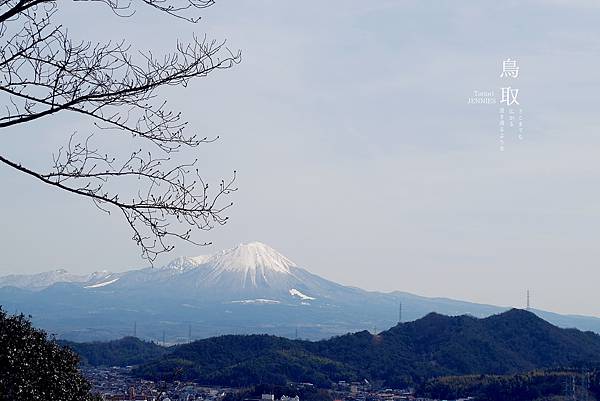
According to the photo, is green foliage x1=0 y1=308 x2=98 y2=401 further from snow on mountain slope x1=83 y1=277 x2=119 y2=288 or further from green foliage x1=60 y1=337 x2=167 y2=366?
snow on mountain slope x1=83 y1=277 x2=119 y2=288

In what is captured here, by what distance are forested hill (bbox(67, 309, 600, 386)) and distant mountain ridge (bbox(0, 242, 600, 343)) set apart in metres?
51.7

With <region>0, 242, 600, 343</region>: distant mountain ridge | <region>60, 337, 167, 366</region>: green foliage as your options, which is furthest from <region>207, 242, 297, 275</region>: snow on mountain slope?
<region>60, 337, 167, 366</region>: green foliage

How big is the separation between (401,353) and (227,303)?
104048 mm

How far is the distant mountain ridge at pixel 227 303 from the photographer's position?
11656 cm

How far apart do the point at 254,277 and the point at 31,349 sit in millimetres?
160269

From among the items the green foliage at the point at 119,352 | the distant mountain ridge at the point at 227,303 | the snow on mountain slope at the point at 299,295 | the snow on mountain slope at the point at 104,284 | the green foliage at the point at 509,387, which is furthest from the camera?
the snow on mountain slope at the point at 104,284

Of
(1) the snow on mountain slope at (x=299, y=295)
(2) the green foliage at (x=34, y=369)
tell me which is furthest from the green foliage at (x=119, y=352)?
(1) the snow on mountain slope at (x=299, y=295)

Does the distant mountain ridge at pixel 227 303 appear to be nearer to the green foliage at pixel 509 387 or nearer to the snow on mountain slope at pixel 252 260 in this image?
the snow on mountain slope at pixel 252 260

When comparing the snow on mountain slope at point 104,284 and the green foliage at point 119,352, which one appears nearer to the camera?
the green foliage at point 119,352

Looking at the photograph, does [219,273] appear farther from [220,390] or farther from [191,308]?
[220,390]

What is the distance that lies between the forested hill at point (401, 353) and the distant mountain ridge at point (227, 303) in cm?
5174

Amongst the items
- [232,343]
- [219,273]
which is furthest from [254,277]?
[232,343]

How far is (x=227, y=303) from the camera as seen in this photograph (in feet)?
483

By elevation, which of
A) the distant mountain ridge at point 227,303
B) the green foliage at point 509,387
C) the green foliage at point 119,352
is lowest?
the green foliage at point 509,387
